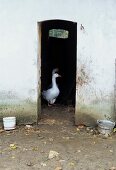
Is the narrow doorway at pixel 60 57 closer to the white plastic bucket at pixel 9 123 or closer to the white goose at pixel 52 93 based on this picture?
the white goose at pixel 52 93

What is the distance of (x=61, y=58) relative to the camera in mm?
13055

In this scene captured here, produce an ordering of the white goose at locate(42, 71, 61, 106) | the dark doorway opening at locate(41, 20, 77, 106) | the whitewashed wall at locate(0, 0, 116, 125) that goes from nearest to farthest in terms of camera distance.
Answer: the whitewashed wall at locate(0, 0, 116, 125) < the white goose at locate(42, 71, 61, 106) < the dark doorway opening at locate(41, 20, 77, 106)

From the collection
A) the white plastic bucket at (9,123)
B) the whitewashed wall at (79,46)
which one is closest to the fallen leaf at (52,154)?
the white plastic bucket at (9,123)

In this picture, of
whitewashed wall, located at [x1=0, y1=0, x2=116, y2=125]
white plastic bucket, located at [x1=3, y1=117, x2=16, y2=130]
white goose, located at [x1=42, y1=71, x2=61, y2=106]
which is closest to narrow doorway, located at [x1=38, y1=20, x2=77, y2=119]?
white goose, located at [x1=42, y1=71, x2=61, y2=106]

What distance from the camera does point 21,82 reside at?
9.33m

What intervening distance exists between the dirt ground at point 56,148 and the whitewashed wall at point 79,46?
0.75 m

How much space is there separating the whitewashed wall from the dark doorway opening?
2.91 m

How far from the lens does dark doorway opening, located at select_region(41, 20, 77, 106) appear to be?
12.3 m

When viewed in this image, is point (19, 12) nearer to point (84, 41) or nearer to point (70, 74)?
point (84, 41)

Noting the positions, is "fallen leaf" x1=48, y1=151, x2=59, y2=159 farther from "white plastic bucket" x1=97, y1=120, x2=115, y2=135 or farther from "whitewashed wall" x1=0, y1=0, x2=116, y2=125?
"whitewashed wall" x1=0, y1=0, x2=116, y2=125

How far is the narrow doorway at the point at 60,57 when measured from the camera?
40.5 ft

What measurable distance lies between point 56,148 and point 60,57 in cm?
573

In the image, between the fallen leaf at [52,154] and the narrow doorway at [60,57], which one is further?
the narrow doorway at [60,57]

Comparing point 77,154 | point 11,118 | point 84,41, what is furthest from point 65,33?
point 77,154
